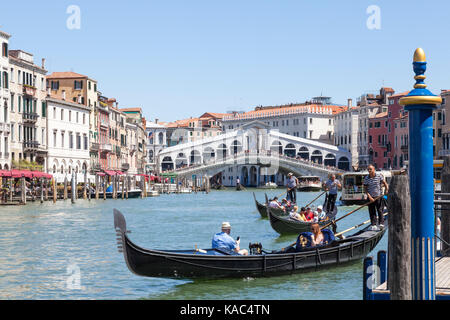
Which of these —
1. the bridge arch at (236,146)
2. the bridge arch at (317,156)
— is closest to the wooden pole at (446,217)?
the bridge arch at (317,156)

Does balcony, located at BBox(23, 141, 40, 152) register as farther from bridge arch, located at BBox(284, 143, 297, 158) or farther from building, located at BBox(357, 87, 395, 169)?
bridge arch, located at BBox(284, 143, 297, 158)

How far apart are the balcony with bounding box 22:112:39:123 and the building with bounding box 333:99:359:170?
31347mm

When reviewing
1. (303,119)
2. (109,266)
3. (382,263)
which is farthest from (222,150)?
(382,263)

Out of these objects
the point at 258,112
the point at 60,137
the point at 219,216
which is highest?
the point at 258,112

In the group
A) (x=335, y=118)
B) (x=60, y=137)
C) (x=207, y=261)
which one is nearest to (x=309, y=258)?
(x=207, y=261)

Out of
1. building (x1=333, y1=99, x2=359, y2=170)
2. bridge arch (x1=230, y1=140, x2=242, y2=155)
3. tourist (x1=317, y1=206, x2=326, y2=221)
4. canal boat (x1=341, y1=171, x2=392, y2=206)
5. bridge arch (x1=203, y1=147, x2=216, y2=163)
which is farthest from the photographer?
bridge arch (x1=230, y1=140, x2=242, y2=155)

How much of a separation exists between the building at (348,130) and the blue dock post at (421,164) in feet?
178

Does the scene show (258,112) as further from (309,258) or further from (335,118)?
(309,258)

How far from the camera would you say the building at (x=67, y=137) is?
3488cm

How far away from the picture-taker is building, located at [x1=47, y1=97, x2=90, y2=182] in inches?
1373

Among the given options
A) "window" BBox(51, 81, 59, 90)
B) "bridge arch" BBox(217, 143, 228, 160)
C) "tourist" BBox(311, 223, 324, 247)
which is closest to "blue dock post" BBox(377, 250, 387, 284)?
"tourist" BBox(311, 223, 324, 247)

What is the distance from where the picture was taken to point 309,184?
52.7m

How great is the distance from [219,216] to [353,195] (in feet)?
24.4

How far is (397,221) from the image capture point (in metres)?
4.60
